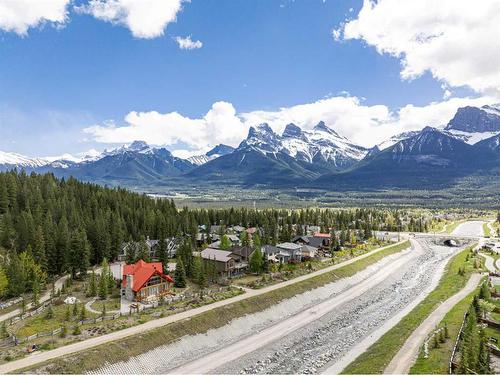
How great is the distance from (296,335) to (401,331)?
54.9 ft

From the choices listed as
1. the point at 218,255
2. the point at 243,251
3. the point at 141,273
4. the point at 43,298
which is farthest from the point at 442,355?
the point at 43,298

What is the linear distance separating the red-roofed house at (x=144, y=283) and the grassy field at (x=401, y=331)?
3994 cm

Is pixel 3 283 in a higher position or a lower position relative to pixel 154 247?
higher

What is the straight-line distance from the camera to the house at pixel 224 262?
91562 mm

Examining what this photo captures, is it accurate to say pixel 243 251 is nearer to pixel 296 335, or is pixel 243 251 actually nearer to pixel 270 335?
pixel 270 335

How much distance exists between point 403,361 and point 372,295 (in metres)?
40.9

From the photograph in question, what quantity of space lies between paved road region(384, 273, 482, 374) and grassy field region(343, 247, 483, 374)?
75 centimetres

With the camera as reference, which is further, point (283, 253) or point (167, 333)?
point (283, 253)

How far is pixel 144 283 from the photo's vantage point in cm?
7119

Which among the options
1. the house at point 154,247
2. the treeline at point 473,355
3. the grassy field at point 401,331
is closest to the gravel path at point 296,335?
the grassy field at point 401,331

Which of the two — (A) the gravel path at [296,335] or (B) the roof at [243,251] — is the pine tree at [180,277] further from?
(B) the roof at [243,251]

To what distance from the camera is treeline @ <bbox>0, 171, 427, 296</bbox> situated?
86.6 m

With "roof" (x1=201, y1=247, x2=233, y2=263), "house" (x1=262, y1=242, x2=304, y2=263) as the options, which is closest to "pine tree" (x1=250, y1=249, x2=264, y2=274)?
"roof" (x1=201, y1=247, x2=233, y2=263)

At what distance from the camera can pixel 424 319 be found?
6359cm
